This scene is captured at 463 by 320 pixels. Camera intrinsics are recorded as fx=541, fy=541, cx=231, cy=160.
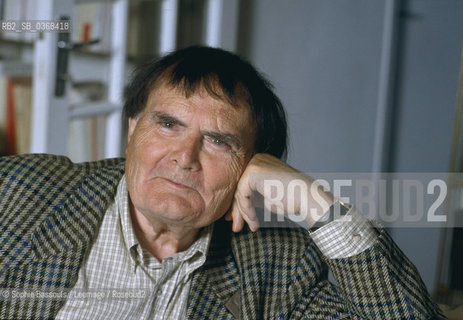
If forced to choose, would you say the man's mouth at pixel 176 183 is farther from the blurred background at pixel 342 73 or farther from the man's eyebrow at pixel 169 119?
the blurred background at pixel 342 73

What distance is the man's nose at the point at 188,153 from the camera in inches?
46.0

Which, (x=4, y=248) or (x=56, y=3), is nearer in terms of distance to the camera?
(x=4, y=248)

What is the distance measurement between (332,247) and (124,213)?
48cm

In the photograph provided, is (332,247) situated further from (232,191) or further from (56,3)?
(56,3)

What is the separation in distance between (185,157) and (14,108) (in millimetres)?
1252

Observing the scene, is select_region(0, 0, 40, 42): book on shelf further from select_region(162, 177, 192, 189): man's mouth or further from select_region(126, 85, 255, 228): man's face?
select_region(162, 177, 192, 189): man's mouth

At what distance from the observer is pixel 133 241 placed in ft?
4.10

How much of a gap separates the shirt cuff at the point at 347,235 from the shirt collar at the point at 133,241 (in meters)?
0.28

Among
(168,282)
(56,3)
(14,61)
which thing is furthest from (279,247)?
(14,61)

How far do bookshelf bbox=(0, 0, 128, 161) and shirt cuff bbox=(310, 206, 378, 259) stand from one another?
1.12m

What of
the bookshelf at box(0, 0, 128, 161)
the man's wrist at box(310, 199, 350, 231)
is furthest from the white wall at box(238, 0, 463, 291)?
the man's wrist at box(310, 199, 350, 231)

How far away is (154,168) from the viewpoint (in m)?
1.19

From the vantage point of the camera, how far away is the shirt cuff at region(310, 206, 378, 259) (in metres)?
1.16

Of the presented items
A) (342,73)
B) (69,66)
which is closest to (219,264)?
(69,66)
